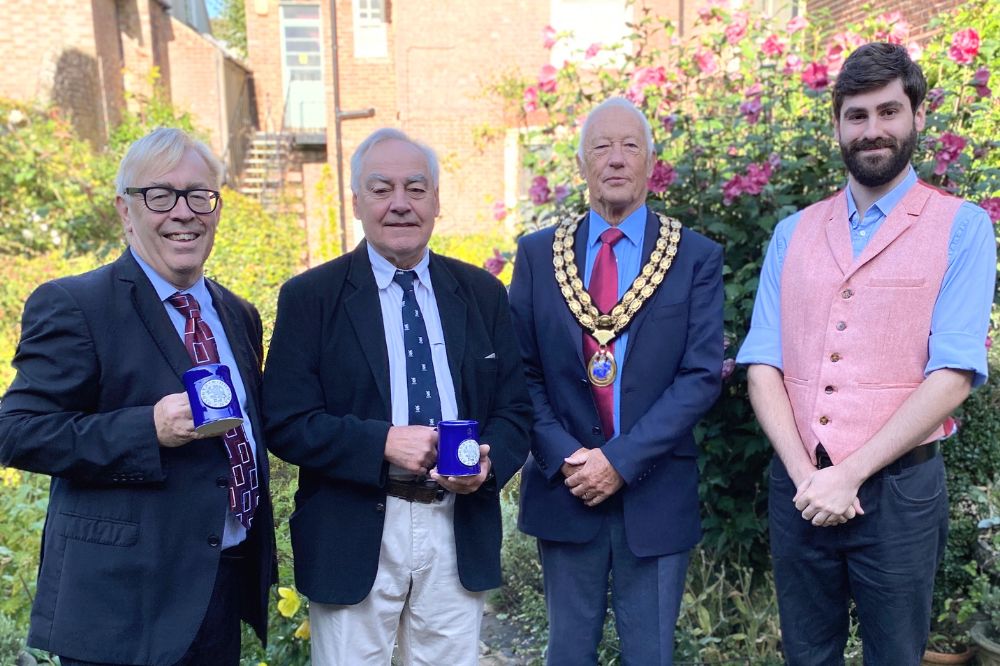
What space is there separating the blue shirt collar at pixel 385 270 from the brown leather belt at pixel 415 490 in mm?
553

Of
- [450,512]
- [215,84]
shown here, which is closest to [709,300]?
[450,512]

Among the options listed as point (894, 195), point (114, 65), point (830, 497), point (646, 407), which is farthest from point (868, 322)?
point (114, 65)

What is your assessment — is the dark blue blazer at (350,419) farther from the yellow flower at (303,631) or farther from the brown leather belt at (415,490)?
the yellow flower at (303,631)

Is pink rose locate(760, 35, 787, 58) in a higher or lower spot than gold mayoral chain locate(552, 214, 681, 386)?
higher

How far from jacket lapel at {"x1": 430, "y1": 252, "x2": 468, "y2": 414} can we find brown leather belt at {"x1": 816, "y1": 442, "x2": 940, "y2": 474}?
1.05 m

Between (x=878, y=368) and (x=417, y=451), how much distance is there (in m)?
1.30

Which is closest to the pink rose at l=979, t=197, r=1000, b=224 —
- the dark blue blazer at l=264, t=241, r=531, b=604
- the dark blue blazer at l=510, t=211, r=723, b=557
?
the dark blue blazer at l=510, t=211, r=723, b=557

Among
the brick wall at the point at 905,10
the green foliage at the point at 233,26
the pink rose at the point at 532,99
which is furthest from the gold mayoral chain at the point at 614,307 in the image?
the green foliage at the point at 233,26

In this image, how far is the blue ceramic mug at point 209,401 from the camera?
1739 mm

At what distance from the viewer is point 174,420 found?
182 cm

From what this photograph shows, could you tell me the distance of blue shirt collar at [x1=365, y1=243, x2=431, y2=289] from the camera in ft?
7.43

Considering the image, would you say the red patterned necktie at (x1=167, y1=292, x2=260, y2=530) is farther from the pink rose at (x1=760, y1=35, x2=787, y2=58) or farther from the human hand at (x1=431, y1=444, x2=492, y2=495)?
the pink rose at (x1=760, y1=35, x2=787, y2=58)

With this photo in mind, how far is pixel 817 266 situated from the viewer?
7.73ft

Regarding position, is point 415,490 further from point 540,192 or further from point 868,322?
point 540,192
